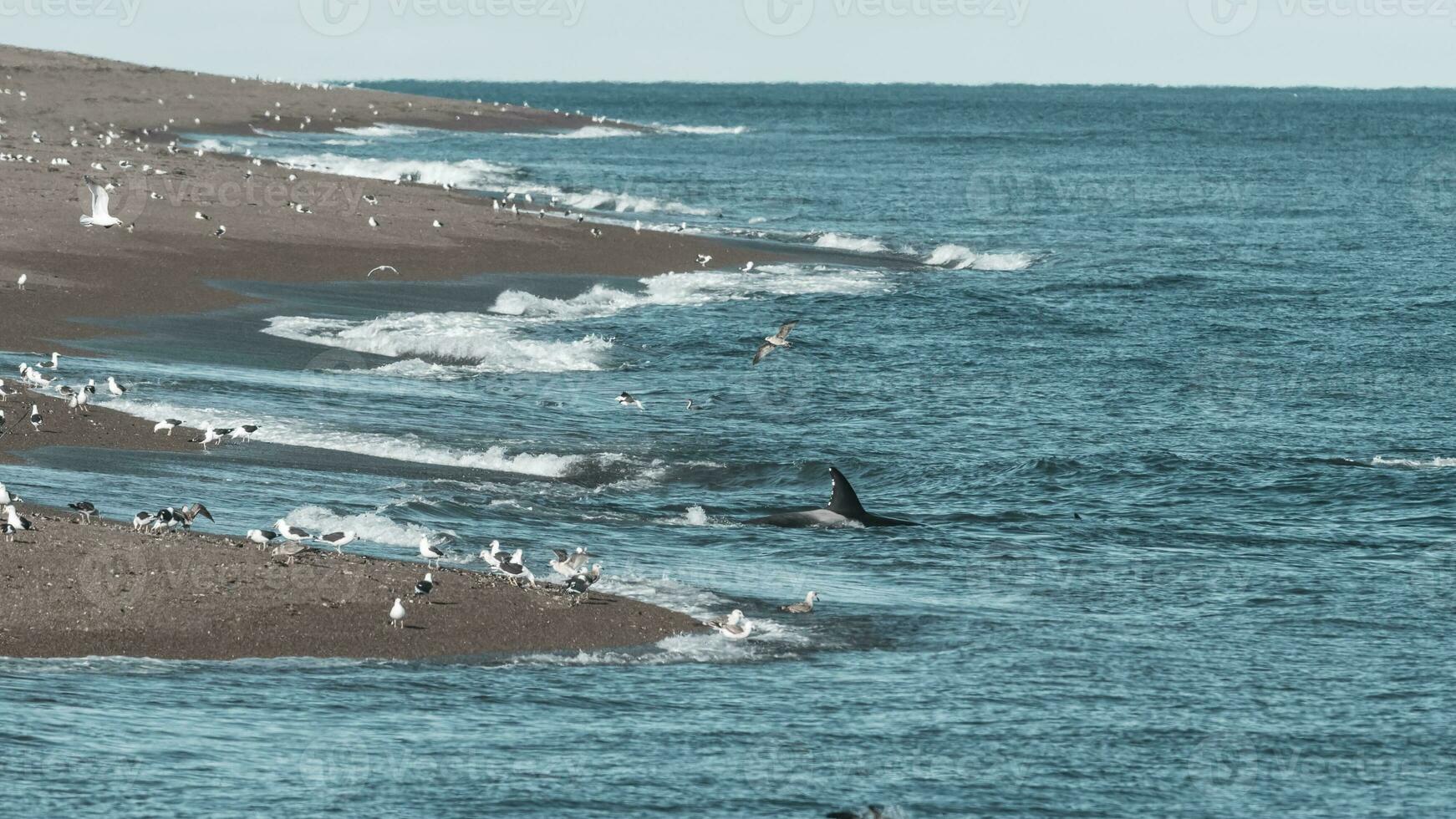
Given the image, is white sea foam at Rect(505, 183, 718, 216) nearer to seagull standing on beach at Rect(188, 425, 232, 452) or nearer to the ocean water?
the ocean water

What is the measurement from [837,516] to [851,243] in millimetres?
37203

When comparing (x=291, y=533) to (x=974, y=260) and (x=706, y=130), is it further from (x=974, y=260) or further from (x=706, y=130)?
(x=706, y=130)

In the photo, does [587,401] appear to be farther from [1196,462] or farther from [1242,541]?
[1242,541]

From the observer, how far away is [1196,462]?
25.9m

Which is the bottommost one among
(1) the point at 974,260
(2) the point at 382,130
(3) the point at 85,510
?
(3) the point at 85,510

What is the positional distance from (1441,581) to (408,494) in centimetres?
1160

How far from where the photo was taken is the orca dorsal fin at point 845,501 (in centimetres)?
2122

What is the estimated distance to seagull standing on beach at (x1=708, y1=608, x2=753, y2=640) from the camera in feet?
52.1

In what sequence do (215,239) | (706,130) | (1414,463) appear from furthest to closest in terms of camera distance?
1. (706,130)
2. (215,239)
3. (1414,463)

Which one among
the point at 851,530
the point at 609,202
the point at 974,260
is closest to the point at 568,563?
the point at 851,530

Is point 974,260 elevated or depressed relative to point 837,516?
elevated

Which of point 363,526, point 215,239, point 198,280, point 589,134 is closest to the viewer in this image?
point 363,526

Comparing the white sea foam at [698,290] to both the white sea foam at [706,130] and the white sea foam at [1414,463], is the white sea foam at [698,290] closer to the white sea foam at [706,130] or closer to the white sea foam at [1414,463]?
the white sea foam at [1414,463]

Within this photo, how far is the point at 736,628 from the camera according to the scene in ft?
52.1
